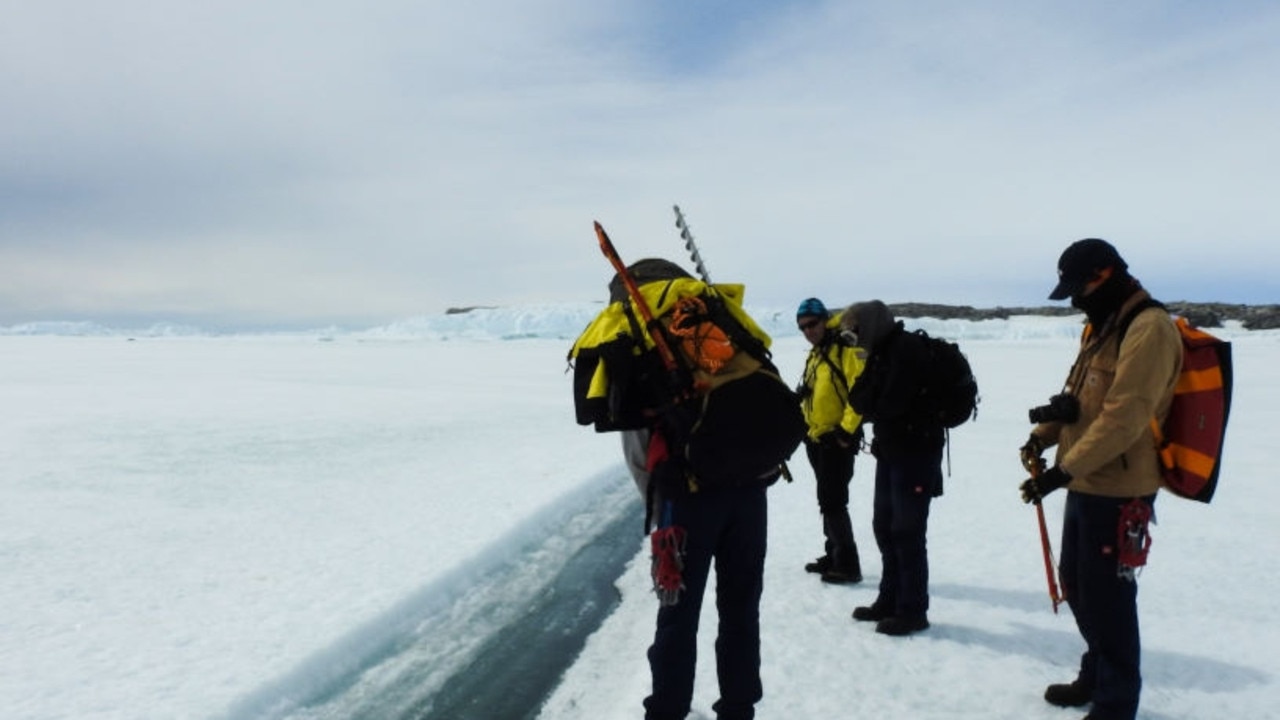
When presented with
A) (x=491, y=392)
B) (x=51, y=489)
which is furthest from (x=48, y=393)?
(x=51, y=489)

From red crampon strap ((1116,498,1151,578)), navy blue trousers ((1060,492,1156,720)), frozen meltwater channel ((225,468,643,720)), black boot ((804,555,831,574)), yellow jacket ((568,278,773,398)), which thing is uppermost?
yellow jacket ((568,278,773,398))

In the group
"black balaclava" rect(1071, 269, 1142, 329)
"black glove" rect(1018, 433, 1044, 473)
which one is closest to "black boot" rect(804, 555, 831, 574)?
"black glove" rect(1018, 433, 1044, 473)

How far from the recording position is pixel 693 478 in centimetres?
261

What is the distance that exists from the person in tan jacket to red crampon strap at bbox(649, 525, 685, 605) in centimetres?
134

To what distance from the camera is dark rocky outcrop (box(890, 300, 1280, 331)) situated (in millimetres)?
56750

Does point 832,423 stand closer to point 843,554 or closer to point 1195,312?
point 843,554

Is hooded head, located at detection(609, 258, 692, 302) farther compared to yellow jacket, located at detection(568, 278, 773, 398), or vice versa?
hooded head, located at detection(609, 258, 692, 302)

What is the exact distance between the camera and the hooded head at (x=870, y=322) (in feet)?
13.1

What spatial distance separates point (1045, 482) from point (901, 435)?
41.3 inches

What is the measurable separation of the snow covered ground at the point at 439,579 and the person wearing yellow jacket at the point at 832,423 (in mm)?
295

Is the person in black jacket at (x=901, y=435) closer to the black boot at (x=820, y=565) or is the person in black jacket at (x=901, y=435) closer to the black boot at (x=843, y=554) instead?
the black boot at (x=843, y=554)

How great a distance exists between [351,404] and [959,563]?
1187 cm

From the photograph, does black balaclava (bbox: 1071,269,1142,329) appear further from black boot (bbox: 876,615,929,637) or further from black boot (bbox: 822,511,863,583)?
black boot (bbox: 822,511,863,583)

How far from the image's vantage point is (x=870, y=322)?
13.1 ft
